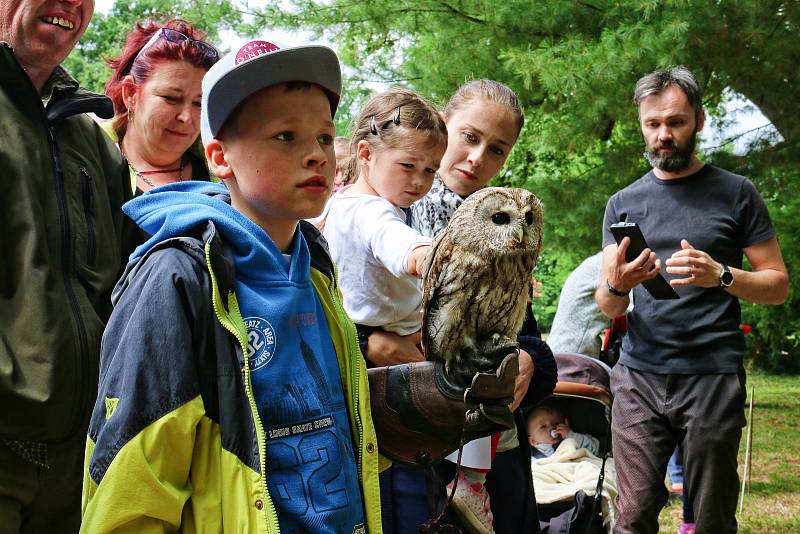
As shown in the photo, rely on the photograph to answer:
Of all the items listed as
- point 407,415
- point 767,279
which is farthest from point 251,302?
point 767,279

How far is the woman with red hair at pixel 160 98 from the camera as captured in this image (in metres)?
2.62

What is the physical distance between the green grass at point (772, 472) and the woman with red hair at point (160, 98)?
164 inches

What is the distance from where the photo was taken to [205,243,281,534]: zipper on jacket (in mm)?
1290

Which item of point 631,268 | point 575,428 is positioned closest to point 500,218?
point 631,268

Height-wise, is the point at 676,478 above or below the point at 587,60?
below

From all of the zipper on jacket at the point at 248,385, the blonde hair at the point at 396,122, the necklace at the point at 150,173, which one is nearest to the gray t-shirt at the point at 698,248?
the blonde hair at the point at 396,122

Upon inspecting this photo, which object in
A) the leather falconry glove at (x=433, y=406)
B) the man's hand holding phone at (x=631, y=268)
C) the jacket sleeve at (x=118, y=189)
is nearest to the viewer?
the leather falconry glove at (x=433, y=406)

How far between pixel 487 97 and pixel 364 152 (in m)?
0.51

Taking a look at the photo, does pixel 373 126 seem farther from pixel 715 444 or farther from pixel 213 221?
pixel 715 444

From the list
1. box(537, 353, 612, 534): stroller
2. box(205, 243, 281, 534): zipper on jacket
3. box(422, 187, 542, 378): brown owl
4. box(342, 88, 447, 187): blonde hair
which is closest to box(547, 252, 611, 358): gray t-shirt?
box(537, 353, 612, 534): stroller

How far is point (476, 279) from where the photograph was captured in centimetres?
199

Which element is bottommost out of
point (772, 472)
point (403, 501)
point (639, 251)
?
point (772, 472)

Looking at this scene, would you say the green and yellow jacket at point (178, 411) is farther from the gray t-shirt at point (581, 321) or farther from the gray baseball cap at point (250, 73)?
the gray t-shirt at point (581, 321)

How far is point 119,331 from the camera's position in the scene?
1.34 meters
